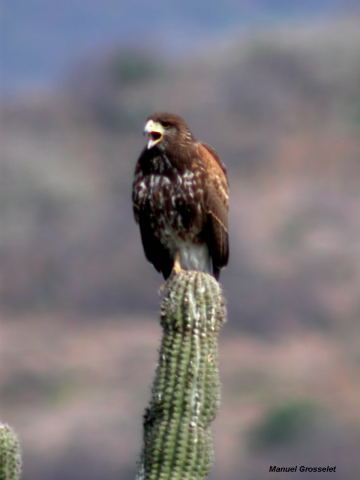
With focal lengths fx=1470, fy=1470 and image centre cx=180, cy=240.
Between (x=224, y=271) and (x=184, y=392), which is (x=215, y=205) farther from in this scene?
(x=224, y=271)

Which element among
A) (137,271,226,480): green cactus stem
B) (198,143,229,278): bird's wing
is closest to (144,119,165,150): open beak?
(198,143,229,278): bird's wing

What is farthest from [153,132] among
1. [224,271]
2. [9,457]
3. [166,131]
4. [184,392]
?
[224,271]

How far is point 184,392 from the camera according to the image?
7.64 m

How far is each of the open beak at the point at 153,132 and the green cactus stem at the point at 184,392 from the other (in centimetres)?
221

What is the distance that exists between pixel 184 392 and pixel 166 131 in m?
2.98

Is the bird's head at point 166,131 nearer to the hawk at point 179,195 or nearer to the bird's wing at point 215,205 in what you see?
the hawk at point 179,195

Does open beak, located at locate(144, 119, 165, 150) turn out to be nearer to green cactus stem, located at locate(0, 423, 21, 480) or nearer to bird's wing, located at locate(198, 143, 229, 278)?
bird's wing, located at locate(198, 143, 229, 278)

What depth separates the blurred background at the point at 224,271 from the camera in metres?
27.7

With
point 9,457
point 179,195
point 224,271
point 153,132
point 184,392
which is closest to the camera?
point 9,457

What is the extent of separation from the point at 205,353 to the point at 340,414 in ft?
67.9

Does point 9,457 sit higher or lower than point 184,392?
lower

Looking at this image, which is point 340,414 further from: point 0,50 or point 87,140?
point 0,50

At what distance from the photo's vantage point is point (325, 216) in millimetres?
38844

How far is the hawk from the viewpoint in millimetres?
10195
